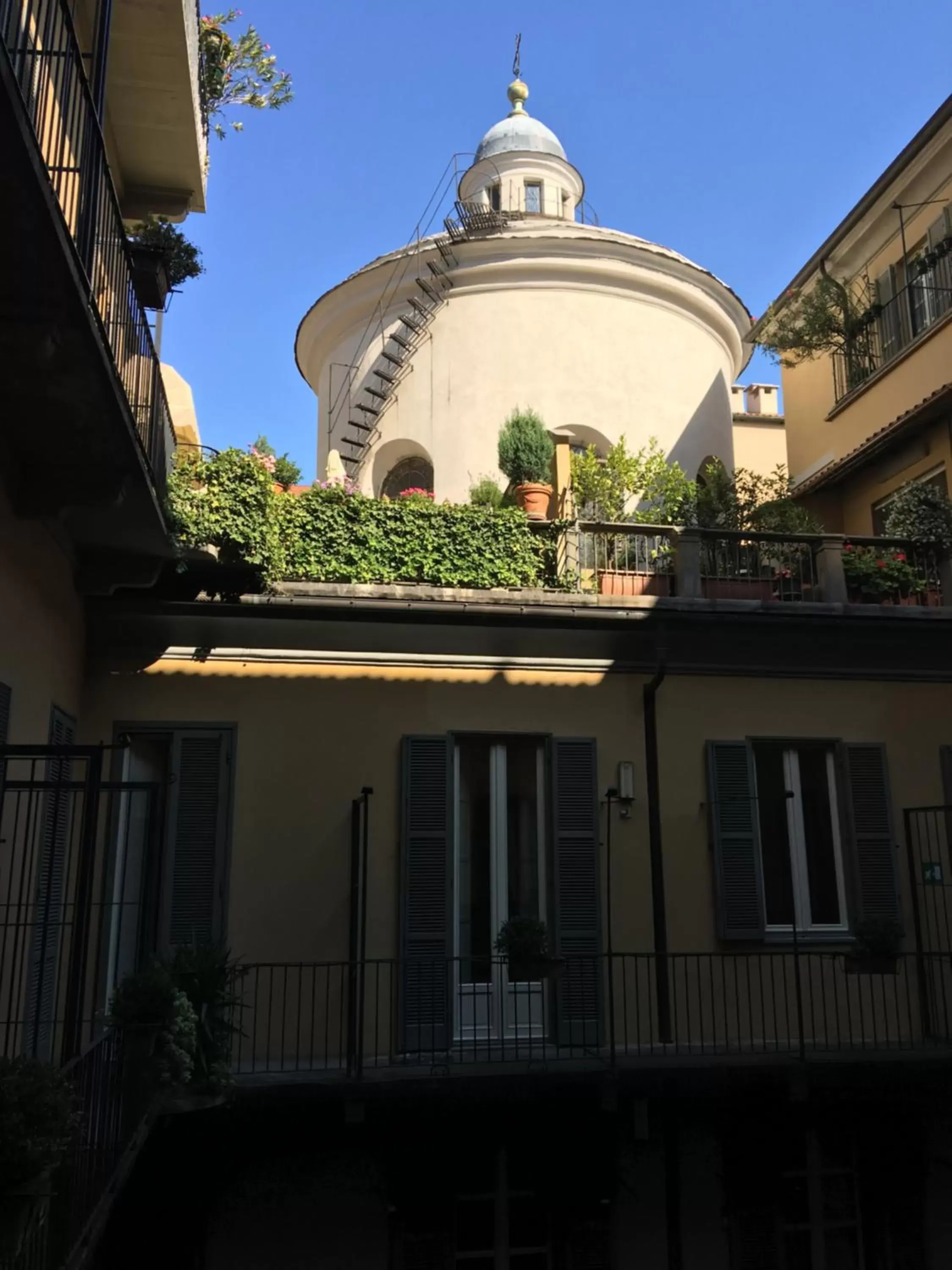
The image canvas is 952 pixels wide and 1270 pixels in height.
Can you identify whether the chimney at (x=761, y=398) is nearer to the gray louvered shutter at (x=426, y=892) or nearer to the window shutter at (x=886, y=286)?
the window shutter at (x=886, y=286)

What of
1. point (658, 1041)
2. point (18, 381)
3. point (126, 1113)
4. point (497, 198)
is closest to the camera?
point (18, 381)

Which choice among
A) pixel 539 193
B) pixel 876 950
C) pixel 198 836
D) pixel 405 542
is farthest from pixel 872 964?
pixel 539 193

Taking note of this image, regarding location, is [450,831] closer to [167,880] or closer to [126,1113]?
[167,880]

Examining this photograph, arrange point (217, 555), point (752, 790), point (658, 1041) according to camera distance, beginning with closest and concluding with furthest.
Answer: point (217, 555)
point (658, 1041)
point (752, 790)

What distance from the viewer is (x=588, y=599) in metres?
9.64

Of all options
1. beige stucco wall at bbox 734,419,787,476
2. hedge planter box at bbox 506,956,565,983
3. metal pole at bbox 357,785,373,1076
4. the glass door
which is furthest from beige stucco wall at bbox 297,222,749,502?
beige stucco wall at bbox 734,419,787,476

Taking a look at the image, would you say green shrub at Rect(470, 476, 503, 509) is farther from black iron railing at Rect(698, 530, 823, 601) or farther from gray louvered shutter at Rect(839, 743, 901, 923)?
gray louvered shutter at Rect(839, 743, 901, 923)

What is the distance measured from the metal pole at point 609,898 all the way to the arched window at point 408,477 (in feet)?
25.2

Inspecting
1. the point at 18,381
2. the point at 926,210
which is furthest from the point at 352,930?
the point at 926,210

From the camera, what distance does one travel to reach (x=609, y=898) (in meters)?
9.38

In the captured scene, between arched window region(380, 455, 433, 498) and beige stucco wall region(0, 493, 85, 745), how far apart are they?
8.18 metres

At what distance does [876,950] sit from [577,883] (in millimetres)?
2668

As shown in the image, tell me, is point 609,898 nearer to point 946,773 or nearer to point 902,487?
point 946,773

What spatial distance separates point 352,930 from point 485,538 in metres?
3.87
